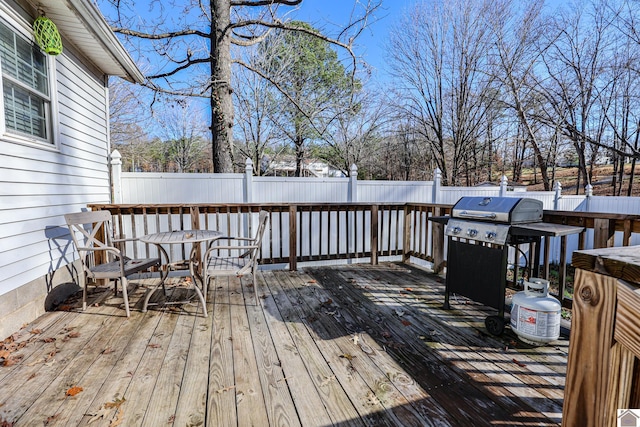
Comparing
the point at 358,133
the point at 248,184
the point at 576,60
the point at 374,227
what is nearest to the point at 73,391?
the point at 374,227

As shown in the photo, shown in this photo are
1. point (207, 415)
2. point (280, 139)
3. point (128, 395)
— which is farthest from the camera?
point (280, 139)

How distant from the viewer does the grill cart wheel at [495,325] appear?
8.16 feet

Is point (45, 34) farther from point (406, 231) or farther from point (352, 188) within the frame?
point (352, 188)

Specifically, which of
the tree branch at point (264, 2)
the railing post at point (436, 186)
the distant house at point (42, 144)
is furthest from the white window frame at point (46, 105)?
the railing post at point (436, 186)

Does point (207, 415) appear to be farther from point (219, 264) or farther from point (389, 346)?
point (219, 264)

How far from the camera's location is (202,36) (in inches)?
253

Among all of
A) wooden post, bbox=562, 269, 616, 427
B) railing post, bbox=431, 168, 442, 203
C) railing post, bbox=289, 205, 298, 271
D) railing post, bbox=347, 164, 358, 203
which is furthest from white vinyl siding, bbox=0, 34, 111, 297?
railing post, bbox=431, 168, 442, 203

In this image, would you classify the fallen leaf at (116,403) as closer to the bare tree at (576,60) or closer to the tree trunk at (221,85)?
the tree trunk at (221,85)

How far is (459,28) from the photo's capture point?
1109 cm

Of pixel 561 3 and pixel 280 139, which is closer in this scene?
pixel 561 3

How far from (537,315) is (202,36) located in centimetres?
712

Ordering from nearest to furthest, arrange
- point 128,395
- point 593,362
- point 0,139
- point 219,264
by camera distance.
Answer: point 593,362, point 128,395, point 0,139, point 219,264

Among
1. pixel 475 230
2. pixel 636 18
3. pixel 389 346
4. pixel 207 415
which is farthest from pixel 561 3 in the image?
pixel 207 415

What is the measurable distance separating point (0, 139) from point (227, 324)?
7.79ft
